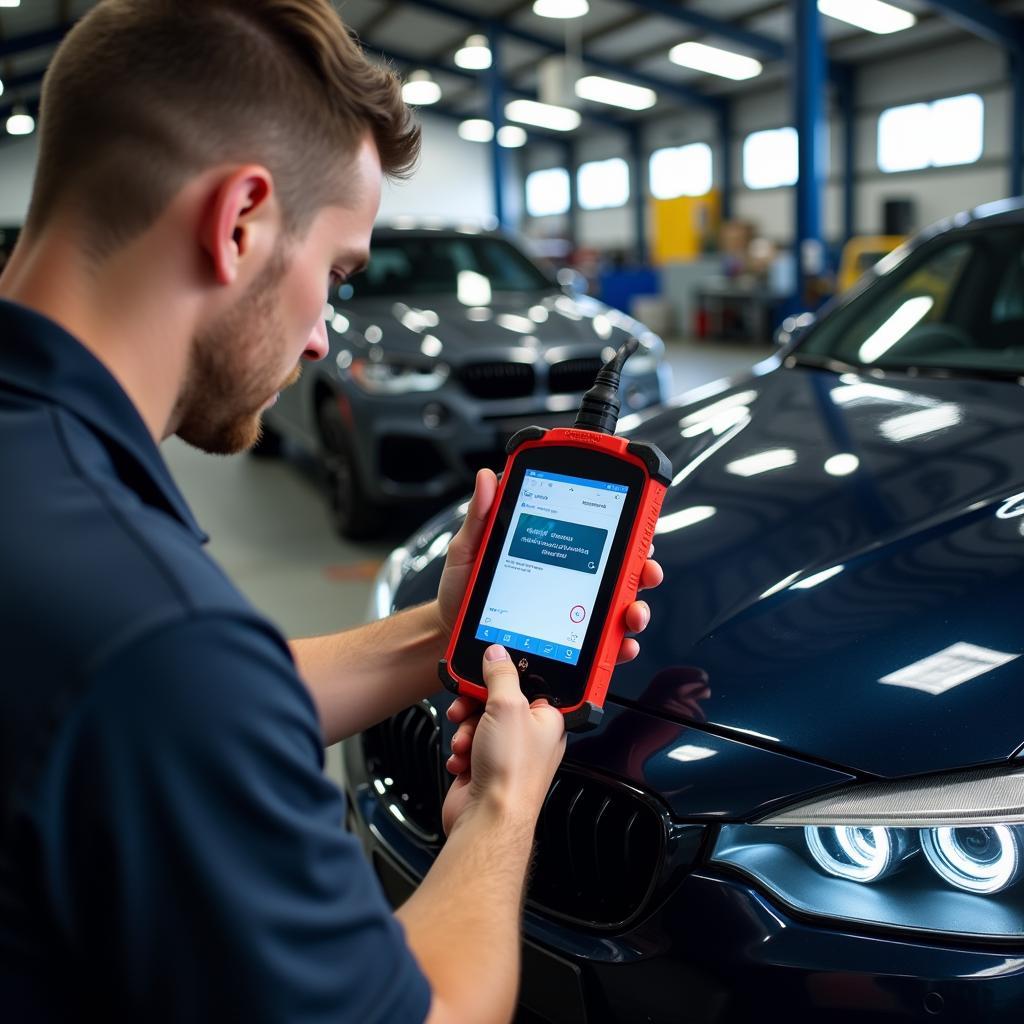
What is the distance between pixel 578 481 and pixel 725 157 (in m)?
18.7

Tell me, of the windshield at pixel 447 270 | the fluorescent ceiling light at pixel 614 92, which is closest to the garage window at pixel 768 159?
the fluorescent ceiling light at pixel 614 92

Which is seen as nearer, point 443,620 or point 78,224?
point 78,224

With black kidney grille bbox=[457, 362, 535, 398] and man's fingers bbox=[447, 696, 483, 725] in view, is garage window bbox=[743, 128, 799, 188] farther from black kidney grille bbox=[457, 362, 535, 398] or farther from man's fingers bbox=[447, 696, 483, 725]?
man's fingers bbox=[447, 696, 483, 725]

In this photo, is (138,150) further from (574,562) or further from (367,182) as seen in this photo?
(574,562)

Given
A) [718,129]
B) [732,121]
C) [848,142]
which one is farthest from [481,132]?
[848,142]

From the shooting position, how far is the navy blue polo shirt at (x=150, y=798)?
0.54m

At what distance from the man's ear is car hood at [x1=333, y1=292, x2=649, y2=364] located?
3189 millimetres

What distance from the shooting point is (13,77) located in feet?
34.3

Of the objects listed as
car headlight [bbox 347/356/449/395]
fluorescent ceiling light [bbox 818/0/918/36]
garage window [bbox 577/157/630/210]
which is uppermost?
car headlight [bbox 347/356/449/395]

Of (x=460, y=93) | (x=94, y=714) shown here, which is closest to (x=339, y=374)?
(x=94, y=714)

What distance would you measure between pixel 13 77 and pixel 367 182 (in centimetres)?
1143

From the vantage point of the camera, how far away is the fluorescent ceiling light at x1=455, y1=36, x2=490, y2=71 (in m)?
16.4

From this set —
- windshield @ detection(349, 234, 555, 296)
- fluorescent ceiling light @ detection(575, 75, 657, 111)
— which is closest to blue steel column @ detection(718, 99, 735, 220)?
fluorescent ceiling light @ detection(575, 75, 657, 111)

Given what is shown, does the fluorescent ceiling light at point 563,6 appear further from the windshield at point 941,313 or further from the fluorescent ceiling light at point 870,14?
the windshield at point 941,313
